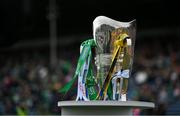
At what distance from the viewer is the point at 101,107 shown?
10.0 metres

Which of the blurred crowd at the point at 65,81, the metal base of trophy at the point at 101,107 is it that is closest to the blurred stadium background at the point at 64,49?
the blurred crowd at the point at 65,81

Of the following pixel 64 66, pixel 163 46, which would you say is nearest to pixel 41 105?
pixel 64 66

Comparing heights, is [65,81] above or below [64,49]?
below

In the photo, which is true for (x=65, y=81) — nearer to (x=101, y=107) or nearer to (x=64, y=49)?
(x=64, y=49)

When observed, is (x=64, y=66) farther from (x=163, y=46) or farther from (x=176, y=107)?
(x=176, y=107)

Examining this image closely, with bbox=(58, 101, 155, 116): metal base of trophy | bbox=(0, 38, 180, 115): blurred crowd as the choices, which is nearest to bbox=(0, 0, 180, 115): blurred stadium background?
bbox=(0, 38, 180, 115): blurred crowd

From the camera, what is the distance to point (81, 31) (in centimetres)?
2509

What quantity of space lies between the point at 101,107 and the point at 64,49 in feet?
50.8

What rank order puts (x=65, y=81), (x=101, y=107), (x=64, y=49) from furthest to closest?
(x=64, y=49)
(x=65, y=81)
(x=101, y=107)

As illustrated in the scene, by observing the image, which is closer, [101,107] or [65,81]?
[101,107]

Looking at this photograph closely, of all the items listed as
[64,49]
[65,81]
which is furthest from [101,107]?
[64,49]

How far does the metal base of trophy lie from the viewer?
9.89 metres

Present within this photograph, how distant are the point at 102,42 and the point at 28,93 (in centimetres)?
1004

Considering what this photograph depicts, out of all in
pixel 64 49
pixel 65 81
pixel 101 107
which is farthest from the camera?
pixel 64 49
